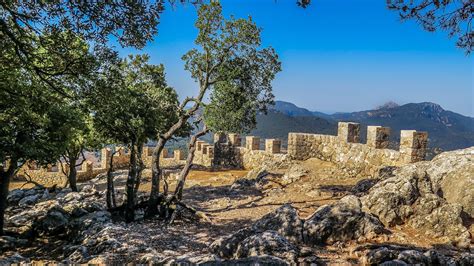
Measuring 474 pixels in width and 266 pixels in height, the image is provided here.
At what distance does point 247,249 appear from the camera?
803 centimetres

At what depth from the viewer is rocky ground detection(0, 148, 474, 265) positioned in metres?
7.95

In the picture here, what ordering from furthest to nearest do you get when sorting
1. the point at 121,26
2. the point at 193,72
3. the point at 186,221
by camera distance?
the point at 193,72 → the point at 186,221 → the point at 121,26

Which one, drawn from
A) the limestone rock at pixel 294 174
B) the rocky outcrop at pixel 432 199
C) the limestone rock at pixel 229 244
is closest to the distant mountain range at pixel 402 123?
the limestone rock at pixel 294 174

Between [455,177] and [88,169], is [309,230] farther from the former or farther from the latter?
Result: [88,169]

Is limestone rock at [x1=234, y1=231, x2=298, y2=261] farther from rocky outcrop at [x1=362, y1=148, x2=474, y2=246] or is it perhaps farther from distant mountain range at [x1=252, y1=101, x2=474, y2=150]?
distant mountain range at [x1=252, y1=101, x2=474, y2=150]

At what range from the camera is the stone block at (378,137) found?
1778 centimetres

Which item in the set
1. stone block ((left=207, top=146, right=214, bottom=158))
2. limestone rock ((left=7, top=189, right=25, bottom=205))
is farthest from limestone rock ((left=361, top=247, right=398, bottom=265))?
stone block ((left=207, top=146, right=214, bottom=158))

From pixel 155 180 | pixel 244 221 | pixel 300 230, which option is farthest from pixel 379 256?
pixel 155 180

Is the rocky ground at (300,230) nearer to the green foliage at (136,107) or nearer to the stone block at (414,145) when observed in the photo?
the stone block at (414,145)

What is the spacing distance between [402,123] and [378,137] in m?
136

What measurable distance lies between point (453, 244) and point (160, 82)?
41.2 feet

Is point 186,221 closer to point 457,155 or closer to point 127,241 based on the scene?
point 127,241

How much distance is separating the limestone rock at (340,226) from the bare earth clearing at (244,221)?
25 centimetres

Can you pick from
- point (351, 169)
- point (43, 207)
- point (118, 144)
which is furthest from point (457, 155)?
point (43, 207)
